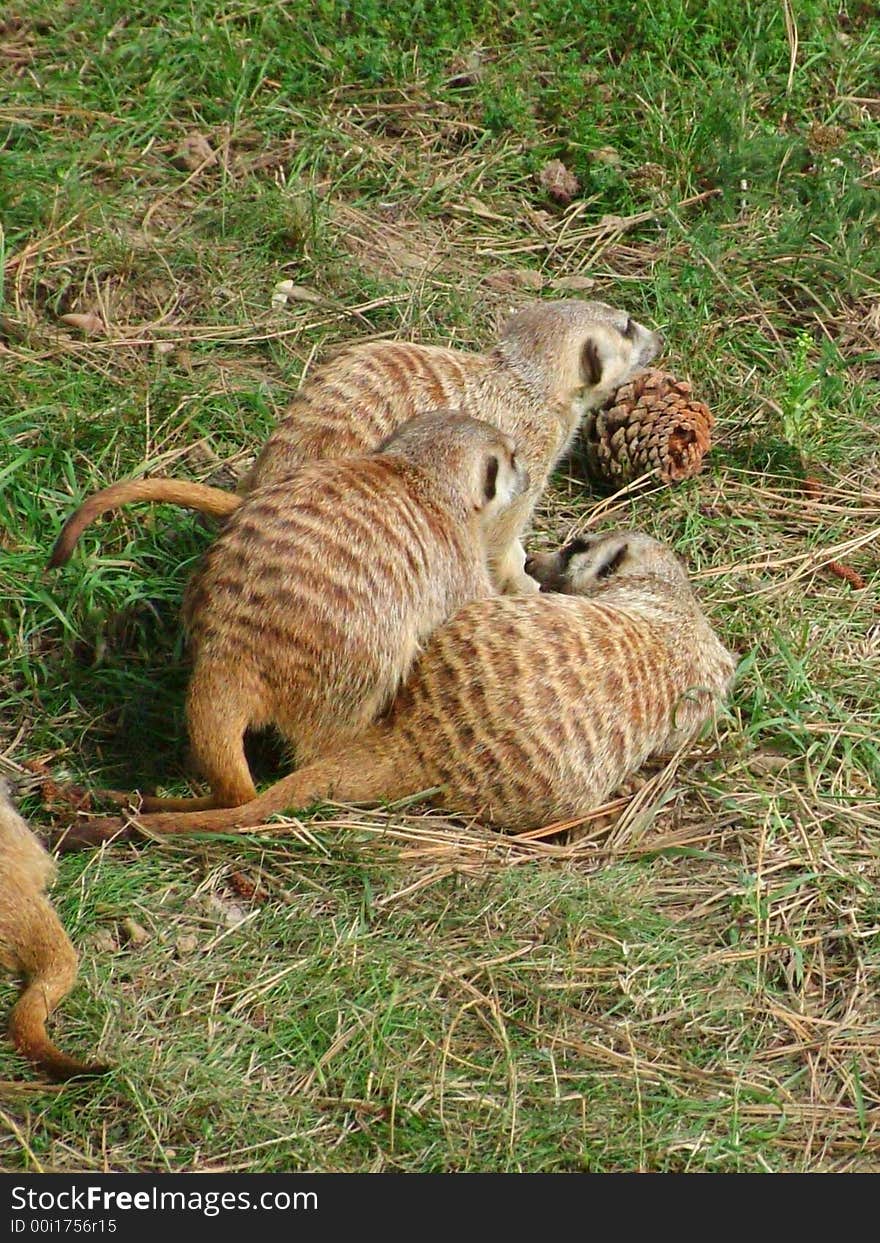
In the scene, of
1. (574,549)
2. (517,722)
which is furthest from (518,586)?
(517,722)

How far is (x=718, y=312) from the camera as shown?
4254 mm

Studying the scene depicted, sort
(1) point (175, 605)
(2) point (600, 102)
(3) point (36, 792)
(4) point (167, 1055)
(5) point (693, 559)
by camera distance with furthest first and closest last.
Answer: (2) point (600, 102) < (5) point (693, 559) < (1) point (175, 605) < (3) point (36, 792) < (4) point (167, 1055)

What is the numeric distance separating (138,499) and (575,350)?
4.25 feet

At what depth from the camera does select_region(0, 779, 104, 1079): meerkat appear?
2.44 m

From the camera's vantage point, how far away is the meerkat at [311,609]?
111 inches

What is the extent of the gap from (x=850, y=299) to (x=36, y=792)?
272cm

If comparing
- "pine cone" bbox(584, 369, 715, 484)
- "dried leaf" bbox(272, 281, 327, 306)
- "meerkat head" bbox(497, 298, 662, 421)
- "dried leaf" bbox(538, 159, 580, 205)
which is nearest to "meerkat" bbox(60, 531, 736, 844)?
"pine cone" bbox(584, 369, 715, 484)

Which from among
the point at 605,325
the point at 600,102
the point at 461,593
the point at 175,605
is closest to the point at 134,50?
the point at 600,102

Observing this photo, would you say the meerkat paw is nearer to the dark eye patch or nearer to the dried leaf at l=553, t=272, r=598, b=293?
the dark eye patch

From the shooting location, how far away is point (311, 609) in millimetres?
2830

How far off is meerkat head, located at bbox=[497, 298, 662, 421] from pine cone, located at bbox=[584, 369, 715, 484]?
56 millimetres

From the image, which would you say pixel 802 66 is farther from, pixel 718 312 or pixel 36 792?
pixel 36 792

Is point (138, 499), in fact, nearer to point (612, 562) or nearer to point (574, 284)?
point (612, 562)

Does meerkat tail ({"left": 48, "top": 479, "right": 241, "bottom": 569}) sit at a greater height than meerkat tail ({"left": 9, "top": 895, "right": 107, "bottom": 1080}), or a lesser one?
greater
